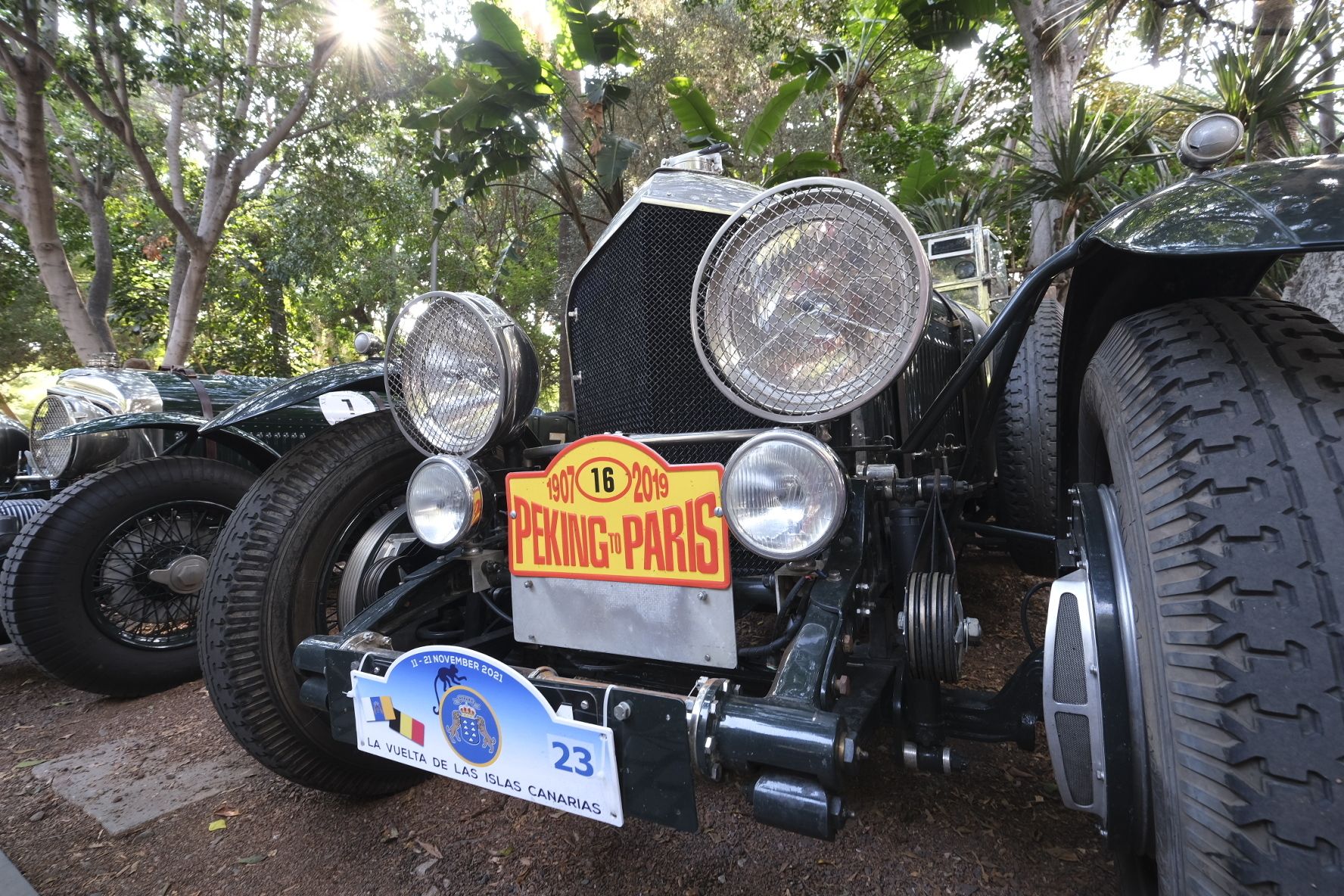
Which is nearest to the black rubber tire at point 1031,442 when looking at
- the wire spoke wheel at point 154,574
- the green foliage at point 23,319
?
the wire spoke wheel at point 154,574

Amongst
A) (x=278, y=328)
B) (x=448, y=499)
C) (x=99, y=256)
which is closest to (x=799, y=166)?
(x=448, y=499)

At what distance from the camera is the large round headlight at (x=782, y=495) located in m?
1.31

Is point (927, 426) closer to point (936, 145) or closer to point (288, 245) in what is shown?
point (936, 145)

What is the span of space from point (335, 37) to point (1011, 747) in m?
10.7

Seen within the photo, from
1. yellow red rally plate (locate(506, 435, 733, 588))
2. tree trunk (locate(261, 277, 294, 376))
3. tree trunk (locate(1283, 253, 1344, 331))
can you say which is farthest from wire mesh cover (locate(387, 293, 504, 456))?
tree trunk (locate(261, 277, 294, 376))

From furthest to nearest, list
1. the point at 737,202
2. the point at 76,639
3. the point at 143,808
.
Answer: the point at 76,639, the point at 143,808, the point at 737,202

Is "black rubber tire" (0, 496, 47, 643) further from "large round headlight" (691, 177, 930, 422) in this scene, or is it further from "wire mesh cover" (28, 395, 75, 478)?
"large round headlight" (691, 177, 930, 422)

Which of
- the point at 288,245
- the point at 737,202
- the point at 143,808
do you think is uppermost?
the point at 288,245

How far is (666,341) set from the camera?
1920 mm

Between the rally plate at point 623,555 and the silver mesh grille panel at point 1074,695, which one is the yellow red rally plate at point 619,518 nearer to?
the rally plate at point 623,555

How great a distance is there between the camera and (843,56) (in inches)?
278

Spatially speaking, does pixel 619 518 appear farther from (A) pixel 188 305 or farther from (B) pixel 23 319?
(B) pixel 23 319

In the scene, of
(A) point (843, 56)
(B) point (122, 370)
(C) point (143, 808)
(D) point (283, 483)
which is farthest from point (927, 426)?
(A) point (843, 56)

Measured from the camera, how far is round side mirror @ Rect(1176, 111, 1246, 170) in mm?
1268
